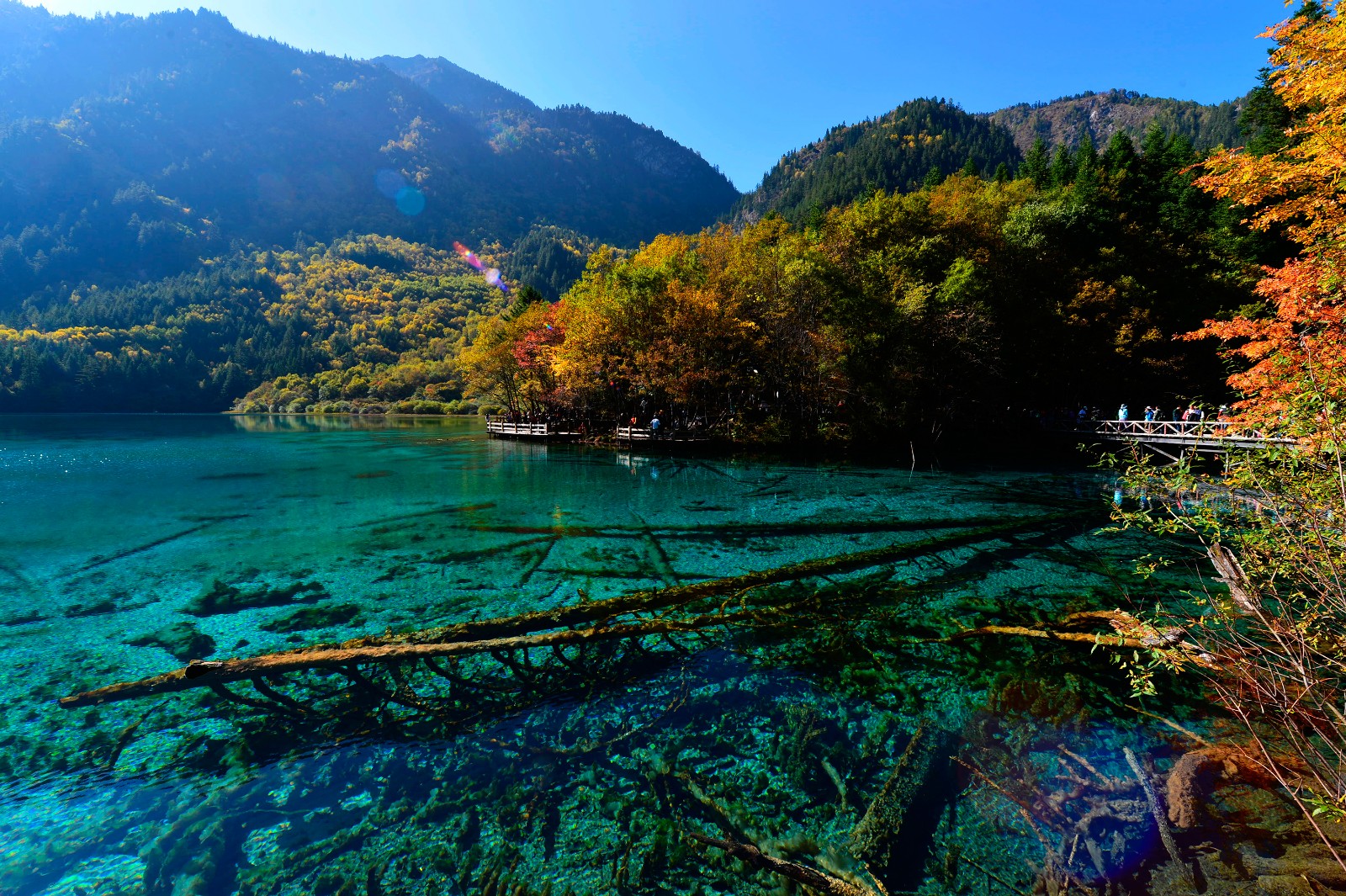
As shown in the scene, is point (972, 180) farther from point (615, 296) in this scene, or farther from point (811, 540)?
point (811, 540)

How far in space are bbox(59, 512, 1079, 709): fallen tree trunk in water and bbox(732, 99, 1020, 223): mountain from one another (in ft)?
278

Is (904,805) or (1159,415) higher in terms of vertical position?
(1159,415)

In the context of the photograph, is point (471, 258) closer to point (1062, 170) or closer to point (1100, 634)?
point (1062, 170)

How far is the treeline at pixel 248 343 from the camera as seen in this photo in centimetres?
9356

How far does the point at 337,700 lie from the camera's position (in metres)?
6.04

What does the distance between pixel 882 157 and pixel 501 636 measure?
12524 cm

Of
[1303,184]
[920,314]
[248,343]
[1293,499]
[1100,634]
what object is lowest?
[1100,634]

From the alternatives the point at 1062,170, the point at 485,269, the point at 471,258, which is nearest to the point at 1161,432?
the point at 1062,170

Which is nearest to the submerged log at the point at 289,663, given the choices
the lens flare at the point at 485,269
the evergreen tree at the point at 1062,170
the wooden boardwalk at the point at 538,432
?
the wooden boardwalk at the point at 538,432

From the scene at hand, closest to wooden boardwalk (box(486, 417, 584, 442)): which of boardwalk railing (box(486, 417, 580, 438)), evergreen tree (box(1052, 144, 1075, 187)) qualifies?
boardwalk railing (box(486, 417, 580, 438))

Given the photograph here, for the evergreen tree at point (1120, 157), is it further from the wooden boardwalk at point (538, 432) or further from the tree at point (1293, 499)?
the wooden boardwalk at point (538, 432)

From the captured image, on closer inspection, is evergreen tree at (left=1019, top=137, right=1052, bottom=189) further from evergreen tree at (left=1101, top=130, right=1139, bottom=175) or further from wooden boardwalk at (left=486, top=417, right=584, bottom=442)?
wooden boardwalk at (left=486, top=417, right=584, bottom=442)

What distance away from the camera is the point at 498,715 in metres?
5.75

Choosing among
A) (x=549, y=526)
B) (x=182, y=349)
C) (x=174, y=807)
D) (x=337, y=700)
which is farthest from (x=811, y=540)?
(x=182, y=349)
